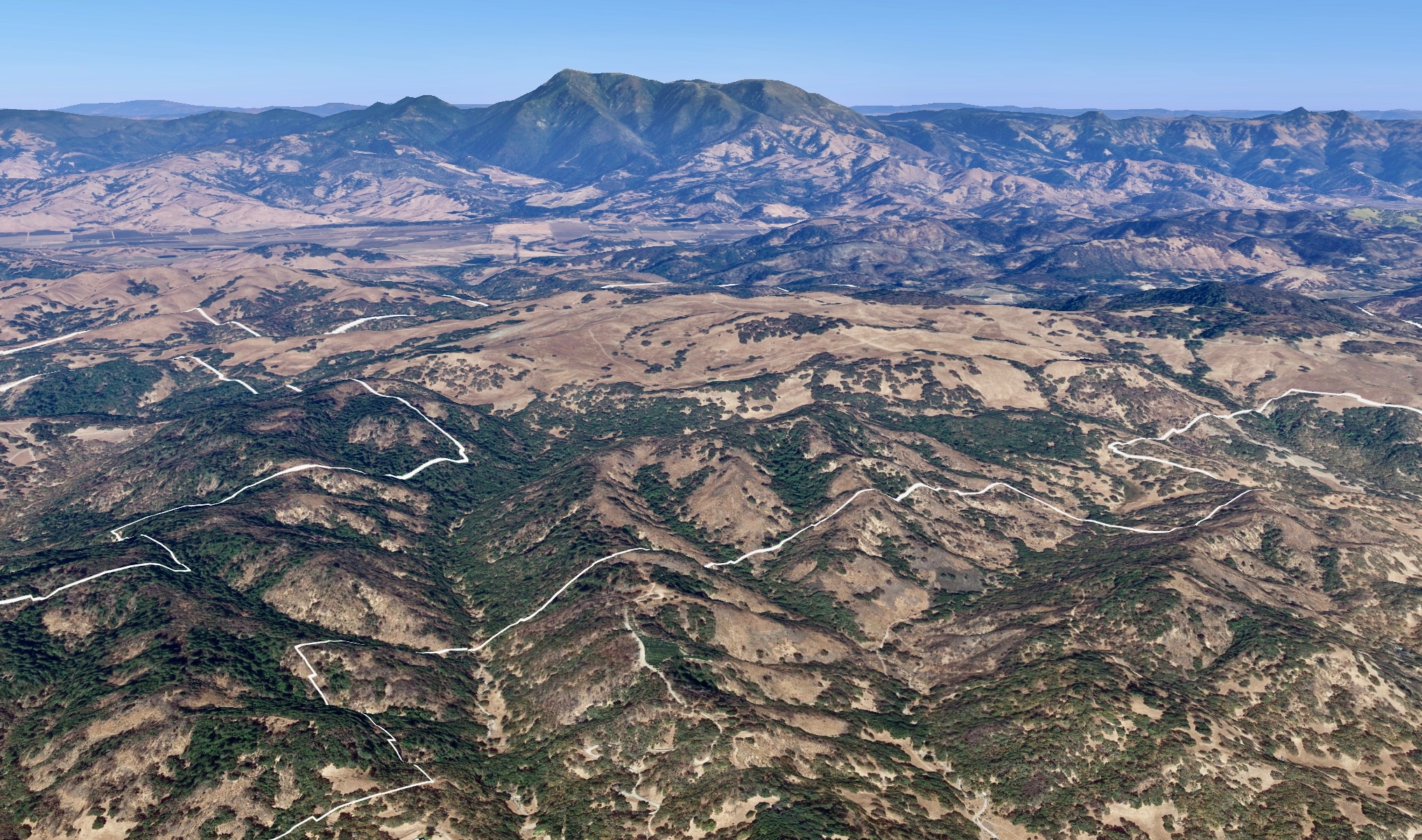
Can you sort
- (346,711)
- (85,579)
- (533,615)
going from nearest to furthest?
(346,711)
(85,579)
(533,615)

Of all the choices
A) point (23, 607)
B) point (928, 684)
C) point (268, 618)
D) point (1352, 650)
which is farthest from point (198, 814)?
point (1352, 650)

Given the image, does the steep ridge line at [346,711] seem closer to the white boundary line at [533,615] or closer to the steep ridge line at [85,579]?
the white boundary line at [533,615]

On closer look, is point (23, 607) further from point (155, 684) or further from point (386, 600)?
point (386, 600)

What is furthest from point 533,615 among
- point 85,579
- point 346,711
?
point 85,579

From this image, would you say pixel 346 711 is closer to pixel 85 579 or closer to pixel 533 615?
pixel 533 615

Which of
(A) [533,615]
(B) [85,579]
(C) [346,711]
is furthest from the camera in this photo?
(A) [533,615]

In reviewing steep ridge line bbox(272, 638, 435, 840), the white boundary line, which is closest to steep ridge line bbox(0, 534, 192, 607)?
steep ridge line bbox(272, 638, 435, 840)

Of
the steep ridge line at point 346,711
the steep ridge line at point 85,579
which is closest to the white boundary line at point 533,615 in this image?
the steep ridge line at point 346,711

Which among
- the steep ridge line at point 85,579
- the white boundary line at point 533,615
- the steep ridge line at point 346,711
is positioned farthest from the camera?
the white boundary line at point 533,615
